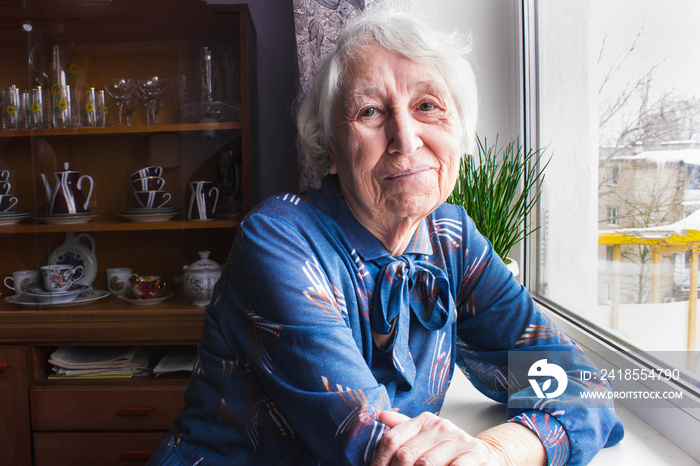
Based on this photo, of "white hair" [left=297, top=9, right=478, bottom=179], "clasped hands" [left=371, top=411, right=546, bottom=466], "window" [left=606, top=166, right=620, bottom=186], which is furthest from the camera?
"window" [left=606, top=166, right=620, bottom=186]

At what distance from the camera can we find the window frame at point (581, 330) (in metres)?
0.91

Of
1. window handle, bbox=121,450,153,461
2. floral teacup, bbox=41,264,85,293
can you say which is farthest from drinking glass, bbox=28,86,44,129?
window handle, bbox=121,450,153,461

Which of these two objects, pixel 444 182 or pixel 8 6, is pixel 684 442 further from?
pixel 8 6

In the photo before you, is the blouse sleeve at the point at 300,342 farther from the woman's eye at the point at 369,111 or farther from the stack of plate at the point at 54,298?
the stack of plate at the point at 54,298

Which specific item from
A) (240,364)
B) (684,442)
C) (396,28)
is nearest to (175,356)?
(240,364)

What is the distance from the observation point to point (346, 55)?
97 centimetres

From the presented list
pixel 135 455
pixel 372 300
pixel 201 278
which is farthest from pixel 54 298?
pixel 372 300

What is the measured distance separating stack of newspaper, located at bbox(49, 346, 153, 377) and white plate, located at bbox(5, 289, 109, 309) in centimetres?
17

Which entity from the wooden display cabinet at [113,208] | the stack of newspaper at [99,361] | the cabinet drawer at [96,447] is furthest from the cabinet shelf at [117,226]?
the cabinet drawer at [96,447]

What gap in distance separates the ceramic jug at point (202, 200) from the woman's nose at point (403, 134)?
131cm

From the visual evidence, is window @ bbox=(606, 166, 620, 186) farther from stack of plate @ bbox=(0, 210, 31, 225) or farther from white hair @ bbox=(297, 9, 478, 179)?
stack of plate @ bbox=(0, 210, 31, 225)

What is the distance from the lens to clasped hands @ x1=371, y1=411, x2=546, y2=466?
0.64 m

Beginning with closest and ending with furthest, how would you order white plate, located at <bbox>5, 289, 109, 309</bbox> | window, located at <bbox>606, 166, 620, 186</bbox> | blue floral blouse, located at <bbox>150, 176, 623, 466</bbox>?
blue floral blouse, located at <bbox>150, 176, 623, 466</bbox>
window, located at <bbox>606, 166, 620, 186</bbox>
white plate, located at <bbox>5, 289, 109, 309</bbox>

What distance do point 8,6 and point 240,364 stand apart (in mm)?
1954
